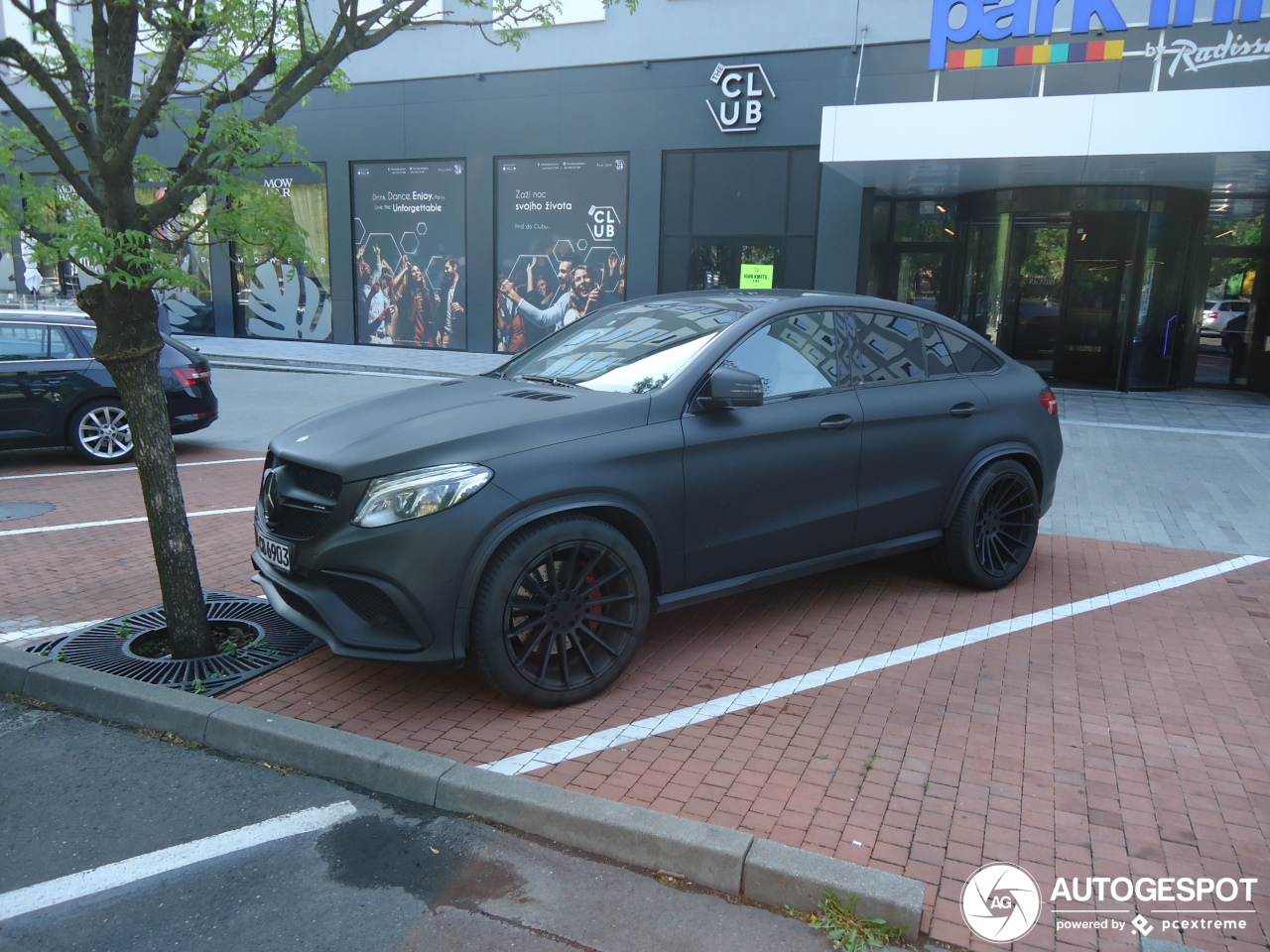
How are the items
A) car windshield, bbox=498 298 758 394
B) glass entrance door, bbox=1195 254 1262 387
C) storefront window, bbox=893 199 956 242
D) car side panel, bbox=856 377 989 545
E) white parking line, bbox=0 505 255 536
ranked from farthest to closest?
storefront window, bbox=893 199 956 242 → glass entrance door, bbox=1195 254 1262 387 → white parking line, bbox=0 505 255 536 → car side panel, bbox=856 377 989 545 → car windshield, bbox=498 298 758 394

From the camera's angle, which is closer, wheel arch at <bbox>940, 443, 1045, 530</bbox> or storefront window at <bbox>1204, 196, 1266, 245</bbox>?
wheel arch at <bbox>940, 443, 1045, 530</bbox>

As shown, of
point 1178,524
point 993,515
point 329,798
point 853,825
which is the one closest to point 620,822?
point 853,825

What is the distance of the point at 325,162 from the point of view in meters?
21.8

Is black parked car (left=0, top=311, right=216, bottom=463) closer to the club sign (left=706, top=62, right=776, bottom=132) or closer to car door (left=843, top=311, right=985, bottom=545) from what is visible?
car door (left=843, top=311, right=985, bottom=545)

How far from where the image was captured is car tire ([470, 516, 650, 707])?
396 centimetres

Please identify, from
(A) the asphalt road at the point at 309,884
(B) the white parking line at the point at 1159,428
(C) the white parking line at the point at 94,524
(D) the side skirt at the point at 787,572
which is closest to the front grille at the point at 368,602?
(A) the asphalt road at the point at 309,884

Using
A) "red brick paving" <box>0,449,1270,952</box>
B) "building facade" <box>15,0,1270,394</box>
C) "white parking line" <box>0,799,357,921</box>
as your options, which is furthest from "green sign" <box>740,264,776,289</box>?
"white parking line" <box>0,799,357,921</box>

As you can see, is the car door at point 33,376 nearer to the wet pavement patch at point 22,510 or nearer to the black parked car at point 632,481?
the wet pavement patch at point 22,510

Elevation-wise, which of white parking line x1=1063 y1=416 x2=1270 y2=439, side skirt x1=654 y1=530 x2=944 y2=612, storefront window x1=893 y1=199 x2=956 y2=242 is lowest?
white parking line x1=1063 y1=416 x2=1270 y2=439

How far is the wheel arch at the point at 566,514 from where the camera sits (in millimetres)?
3902

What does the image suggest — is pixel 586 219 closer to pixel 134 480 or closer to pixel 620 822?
pixel 134 480

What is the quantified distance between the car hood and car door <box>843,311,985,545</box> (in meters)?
1.50

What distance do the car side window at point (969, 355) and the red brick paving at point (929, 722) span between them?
1360 mm

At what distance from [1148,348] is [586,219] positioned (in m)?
10.6
